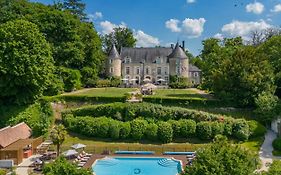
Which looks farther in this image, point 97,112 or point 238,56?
point 238,56

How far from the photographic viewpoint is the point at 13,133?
3200 centimetres

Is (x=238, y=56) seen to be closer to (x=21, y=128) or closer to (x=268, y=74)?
(x=268, y=74)

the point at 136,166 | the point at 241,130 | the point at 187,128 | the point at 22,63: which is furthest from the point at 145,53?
the point at 136,166

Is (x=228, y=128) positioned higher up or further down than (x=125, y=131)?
higher up

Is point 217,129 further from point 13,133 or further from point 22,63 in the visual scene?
point 22,63

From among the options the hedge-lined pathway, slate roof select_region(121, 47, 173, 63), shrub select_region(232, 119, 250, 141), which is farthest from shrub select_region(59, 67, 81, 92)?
the hedge-lined pathway

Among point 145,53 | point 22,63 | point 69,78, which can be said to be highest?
point 145,53

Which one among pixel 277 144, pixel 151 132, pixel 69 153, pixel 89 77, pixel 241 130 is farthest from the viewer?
pixel 89 77

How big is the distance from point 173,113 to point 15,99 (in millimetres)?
15139

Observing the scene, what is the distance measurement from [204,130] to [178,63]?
107 feet

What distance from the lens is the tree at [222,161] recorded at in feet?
50.8

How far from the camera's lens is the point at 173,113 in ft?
119

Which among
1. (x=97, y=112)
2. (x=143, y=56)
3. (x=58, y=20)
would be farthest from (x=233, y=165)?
(x=143, y=56)

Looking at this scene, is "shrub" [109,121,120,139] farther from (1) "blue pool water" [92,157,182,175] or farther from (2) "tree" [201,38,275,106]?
(2) "tree" [201,38,275,106]
